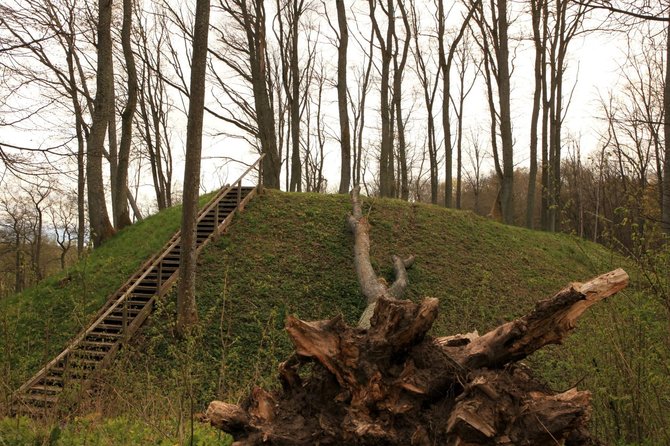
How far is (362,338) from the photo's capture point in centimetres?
416

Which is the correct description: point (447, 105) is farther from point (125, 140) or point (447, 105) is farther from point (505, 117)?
point (125, 140)

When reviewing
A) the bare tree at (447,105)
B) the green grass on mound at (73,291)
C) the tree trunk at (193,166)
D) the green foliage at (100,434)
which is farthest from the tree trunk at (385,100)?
the green foliage at (100,434)

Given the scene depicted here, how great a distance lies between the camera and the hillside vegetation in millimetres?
8812

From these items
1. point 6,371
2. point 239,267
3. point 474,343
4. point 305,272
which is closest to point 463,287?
point 305,272

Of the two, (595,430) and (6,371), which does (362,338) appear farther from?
(6,371)

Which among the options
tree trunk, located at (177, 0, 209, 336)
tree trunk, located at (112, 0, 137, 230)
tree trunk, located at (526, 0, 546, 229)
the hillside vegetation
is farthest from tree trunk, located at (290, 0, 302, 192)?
tree trunk, located at (177, 0, 209, 336)

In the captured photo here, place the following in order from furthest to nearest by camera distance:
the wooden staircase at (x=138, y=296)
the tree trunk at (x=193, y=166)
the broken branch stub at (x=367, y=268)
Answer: the broken branch stub at (x=367, y=268) < the tree trunk at (x=193, y=166) < the wooden staircase at (x=138, y=296)

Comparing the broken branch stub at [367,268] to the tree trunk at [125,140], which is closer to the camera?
the broken branch stub at [367,268]

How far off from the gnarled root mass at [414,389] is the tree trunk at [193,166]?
22.1 ft

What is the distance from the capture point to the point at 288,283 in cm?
1244

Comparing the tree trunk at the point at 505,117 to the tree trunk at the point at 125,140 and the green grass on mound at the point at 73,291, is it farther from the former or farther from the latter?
the tree trunk at the point at 125,140

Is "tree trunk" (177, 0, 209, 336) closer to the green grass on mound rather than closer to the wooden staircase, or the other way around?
the wooden staircase

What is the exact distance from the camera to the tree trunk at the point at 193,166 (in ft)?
34.8

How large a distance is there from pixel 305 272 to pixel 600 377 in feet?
28.4
